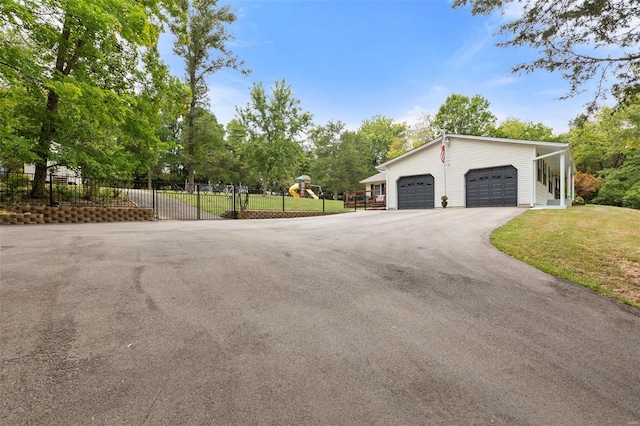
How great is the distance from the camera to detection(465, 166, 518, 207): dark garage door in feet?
55.2

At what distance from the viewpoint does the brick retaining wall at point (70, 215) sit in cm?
916

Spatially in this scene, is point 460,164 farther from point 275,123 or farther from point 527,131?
point 527,131

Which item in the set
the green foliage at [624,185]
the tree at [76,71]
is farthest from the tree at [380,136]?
the tree at [76,71]

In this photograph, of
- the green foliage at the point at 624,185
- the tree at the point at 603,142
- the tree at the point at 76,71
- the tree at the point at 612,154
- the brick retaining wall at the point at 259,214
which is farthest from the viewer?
the green foliage at the point at 624,185

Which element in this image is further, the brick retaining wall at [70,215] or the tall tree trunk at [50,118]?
the tall tree trunk at [50,118]

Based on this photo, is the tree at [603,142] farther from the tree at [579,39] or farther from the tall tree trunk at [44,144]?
the tall tree trunk at [44,144]

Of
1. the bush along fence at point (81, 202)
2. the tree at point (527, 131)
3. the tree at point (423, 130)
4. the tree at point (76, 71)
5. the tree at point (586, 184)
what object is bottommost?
the bush along fence at point (81, 202)

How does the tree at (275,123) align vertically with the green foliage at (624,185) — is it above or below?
above

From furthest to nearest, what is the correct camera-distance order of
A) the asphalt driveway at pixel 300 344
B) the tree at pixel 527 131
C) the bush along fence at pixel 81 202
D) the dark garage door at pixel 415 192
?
1. the tree at pixel 527 131
2. the dark garage door at pixel 415 192
3. the bush along fence at pixel 81 202
4. the asphalt driveway at pixel 300 344

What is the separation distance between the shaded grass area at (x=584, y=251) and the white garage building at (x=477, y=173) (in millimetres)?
7670

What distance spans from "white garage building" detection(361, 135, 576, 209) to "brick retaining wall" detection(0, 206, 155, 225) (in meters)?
16.1

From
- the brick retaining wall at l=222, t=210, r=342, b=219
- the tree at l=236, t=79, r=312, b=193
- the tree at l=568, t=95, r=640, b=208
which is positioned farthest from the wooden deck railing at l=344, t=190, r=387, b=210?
the tree at l=568, t=95, r=640, b=208

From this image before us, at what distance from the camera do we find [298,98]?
26.4 meters

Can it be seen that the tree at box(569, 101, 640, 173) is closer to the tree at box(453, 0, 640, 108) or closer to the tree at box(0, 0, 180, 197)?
the tree at box(453, 0, 640, 108)
